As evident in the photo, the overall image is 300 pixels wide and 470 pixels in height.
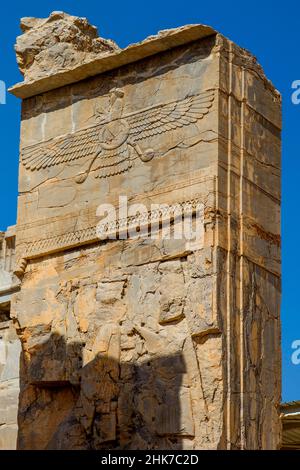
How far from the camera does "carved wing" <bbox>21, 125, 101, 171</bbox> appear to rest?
12055 millimetres

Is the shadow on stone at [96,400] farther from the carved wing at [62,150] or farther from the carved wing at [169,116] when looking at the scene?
the carved wing at [169,116]

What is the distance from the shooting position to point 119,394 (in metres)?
11.1

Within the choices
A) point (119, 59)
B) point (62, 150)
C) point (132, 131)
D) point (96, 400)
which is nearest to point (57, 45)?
point (119, 59)

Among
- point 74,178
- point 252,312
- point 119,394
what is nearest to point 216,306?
point 252,312

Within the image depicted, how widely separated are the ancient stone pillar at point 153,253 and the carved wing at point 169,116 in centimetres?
2

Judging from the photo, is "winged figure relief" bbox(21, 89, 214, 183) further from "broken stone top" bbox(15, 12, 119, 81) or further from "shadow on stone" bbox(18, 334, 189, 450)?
"shadow on stone" bbox(18, 334, 189, 450)

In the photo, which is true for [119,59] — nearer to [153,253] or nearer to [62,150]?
[62,150]

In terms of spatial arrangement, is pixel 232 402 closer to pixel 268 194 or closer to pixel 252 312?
pixel 252 312

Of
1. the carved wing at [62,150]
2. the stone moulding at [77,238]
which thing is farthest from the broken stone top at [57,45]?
the stone moulding at [77,238]

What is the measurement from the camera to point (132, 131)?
11742mm

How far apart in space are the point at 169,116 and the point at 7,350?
5.19m

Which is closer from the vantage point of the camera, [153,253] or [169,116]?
[153,253]

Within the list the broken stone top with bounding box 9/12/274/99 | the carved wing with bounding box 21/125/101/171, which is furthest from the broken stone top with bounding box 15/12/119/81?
the carved wing with bounding box 21/125/101/171

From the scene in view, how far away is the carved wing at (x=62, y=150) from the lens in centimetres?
1205
